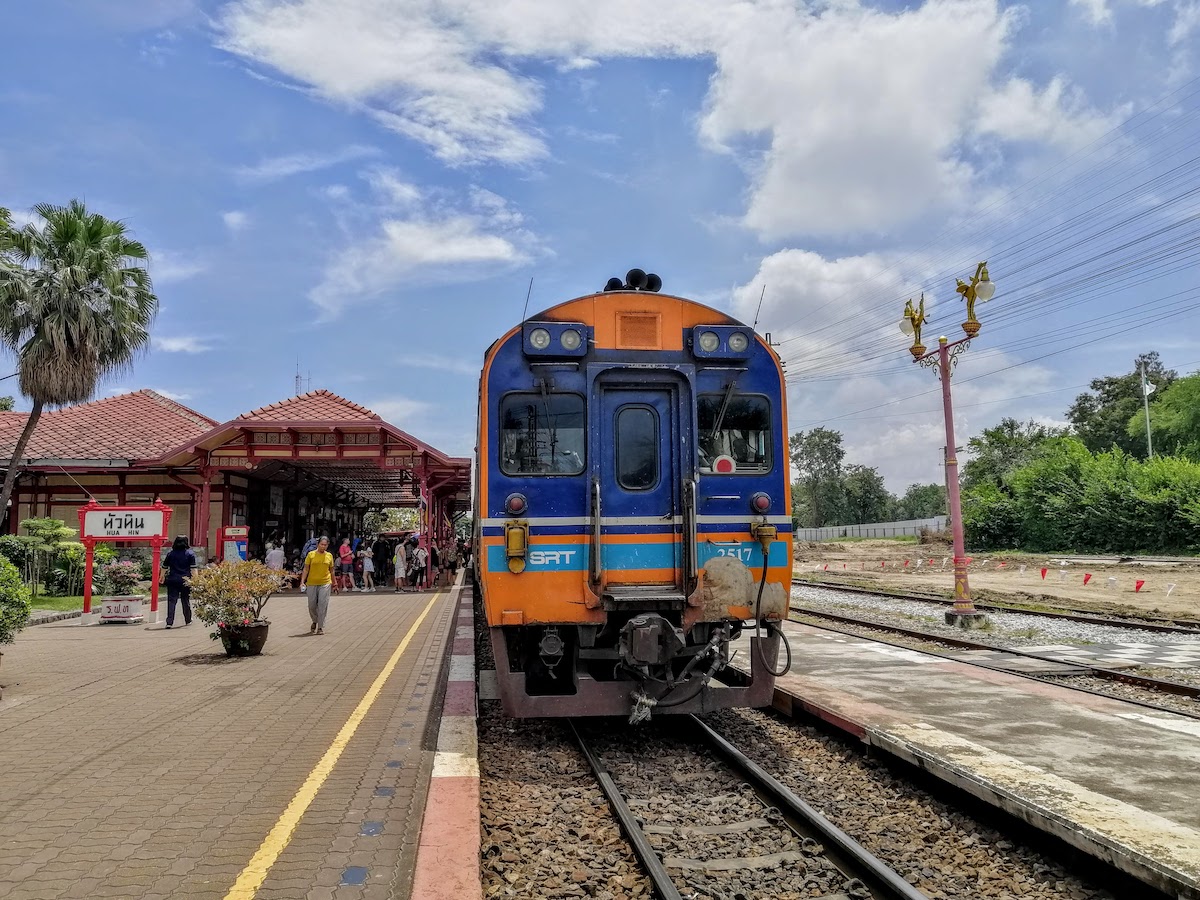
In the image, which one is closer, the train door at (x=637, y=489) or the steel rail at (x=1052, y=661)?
the train door at (x=637, y=489)

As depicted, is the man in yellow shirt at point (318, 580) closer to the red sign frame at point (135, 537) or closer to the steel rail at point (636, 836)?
the red sign frame at point (135, 537)

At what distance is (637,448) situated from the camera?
7430mm

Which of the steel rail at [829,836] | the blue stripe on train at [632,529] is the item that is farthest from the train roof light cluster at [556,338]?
the steel rail at [829,836]

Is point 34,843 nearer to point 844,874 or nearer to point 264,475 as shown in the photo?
point 844,874

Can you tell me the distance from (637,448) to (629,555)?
89cm

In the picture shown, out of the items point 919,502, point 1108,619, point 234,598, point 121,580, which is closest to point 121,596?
point 121,580

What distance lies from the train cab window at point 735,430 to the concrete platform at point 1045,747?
2232 millimetres

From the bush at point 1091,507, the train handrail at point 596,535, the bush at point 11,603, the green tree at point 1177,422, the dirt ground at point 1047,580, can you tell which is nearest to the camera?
the train handrail at point 596,535

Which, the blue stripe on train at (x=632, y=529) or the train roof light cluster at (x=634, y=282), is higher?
the train roof light cluster at (x=634, y=282)

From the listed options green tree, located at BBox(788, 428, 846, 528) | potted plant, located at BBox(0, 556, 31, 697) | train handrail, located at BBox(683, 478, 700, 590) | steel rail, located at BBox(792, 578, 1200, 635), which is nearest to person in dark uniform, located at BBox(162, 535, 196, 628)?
potted plant, located at BBox(0, 556, 31, 697)

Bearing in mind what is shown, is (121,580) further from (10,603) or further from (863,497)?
(863,497)

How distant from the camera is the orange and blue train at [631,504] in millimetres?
6992

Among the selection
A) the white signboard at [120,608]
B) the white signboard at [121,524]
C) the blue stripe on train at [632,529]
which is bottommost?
the white signboard at [120,608]

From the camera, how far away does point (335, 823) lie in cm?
512
